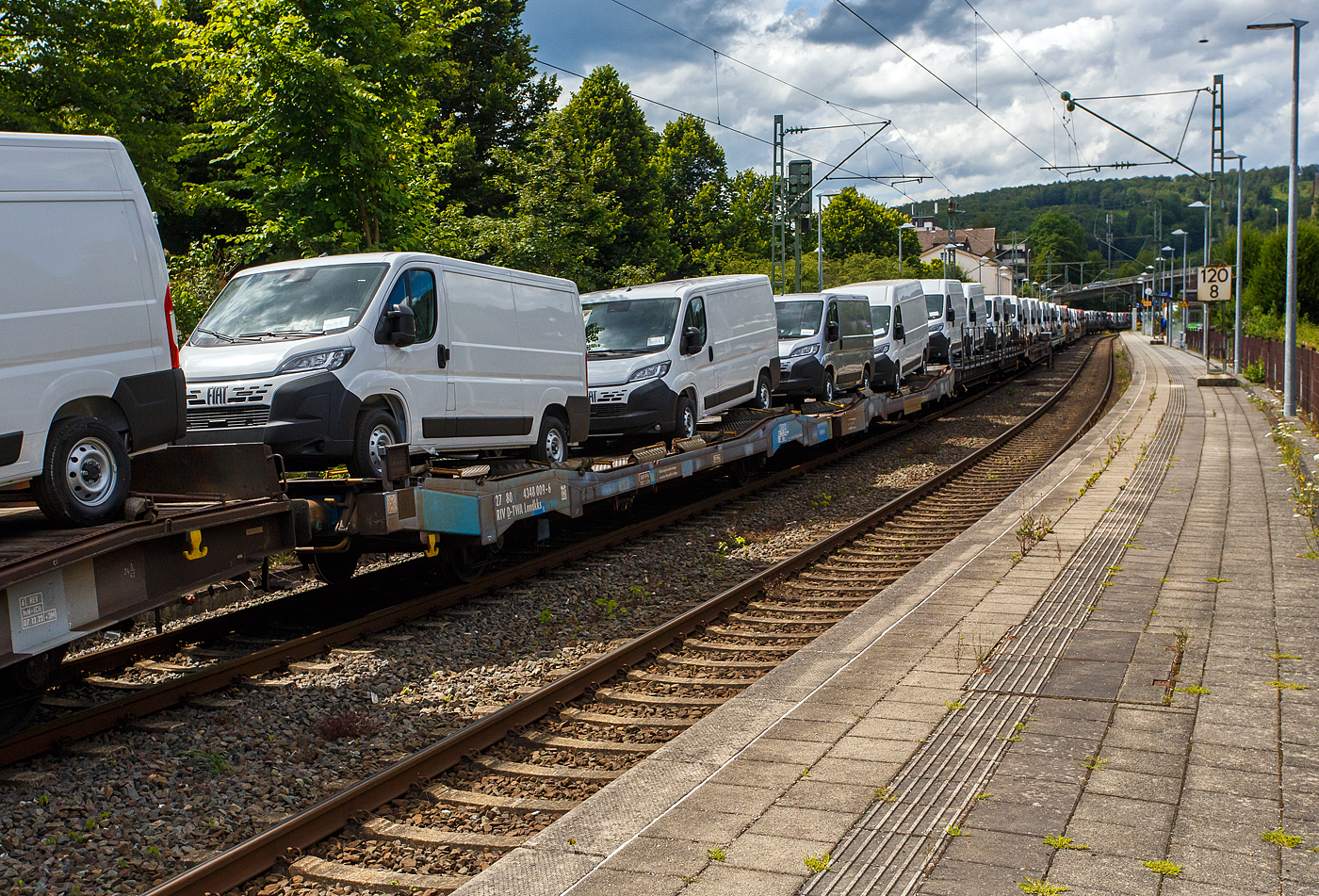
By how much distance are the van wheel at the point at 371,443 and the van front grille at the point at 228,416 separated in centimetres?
66

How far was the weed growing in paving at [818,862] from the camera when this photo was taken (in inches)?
162

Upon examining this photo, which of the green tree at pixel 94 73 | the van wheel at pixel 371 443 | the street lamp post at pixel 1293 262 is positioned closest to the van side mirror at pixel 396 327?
the van wheel at pixel 371 443

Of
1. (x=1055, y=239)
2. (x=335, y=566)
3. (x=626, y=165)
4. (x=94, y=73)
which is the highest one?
(x=1055, y=239)

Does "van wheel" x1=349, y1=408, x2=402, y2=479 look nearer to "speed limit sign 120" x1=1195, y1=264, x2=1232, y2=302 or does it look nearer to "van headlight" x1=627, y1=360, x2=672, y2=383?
"van headlight" x1=627, y1=360, x2=672, y2=383

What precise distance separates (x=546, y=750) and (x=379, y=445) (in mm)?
3144

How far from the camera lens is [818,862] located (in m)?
4.14

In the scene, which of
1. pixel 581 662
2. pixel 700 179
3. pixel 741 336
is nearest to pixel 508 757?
pixel 581 662

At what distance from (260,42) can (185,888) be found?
10.00 m

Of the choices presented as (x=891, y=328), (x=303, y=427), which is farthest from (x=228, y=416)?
(x=891, y=328)

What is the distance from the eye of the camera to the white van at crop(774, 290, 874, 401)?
61.6ft

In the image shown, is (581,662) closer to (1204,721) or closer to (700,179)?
(1204,721)

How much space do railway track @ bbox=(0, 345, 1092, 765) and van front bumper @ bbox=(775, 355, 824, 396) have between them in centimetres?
708

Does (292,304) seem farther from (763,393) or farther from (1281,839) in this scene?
(763,393)

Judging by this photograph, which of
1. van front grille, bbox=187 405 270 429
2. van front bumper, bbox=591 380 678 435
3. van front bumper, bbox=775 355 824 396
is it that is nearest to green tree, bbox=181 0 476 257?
van front bumper, bbox=591 380 678 435
